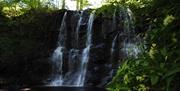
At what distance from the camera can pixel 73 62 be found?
18.4 metres

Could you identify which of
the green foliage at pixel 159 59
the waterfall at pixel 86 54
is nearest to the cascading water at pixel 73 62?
the waterfall at pixel 86 54

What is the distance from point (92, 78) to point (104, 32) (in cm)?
281

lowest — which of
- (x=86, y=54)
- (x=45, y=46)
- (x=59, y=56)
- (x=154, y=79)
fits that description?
(x=59, y=56)

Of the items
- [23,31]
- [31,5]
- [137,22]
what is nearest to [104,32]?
[23,31]

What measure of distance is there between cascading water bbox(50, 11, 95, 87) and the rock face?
0.22 metres

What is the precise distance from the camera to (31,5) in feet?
75.6

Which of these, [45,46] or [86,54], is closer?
[86,54]

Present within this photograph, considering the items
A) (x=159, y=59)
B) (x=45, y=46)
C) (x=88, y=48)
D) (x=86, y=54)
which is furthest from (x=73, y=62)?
(x=159, y=59)

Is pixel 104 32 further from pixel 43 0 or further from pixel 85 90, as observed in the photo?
pixel 43 0

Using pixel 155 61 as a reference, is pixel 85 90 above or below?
below

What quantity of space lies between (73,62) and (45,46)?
2007 mm

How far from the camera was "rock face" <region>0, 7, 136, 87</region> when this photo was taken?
17.7m

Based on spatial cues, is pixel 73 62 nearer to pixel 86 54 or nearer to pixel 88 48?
pixel 86 54

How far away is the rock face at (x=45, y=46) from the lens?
17703mm
